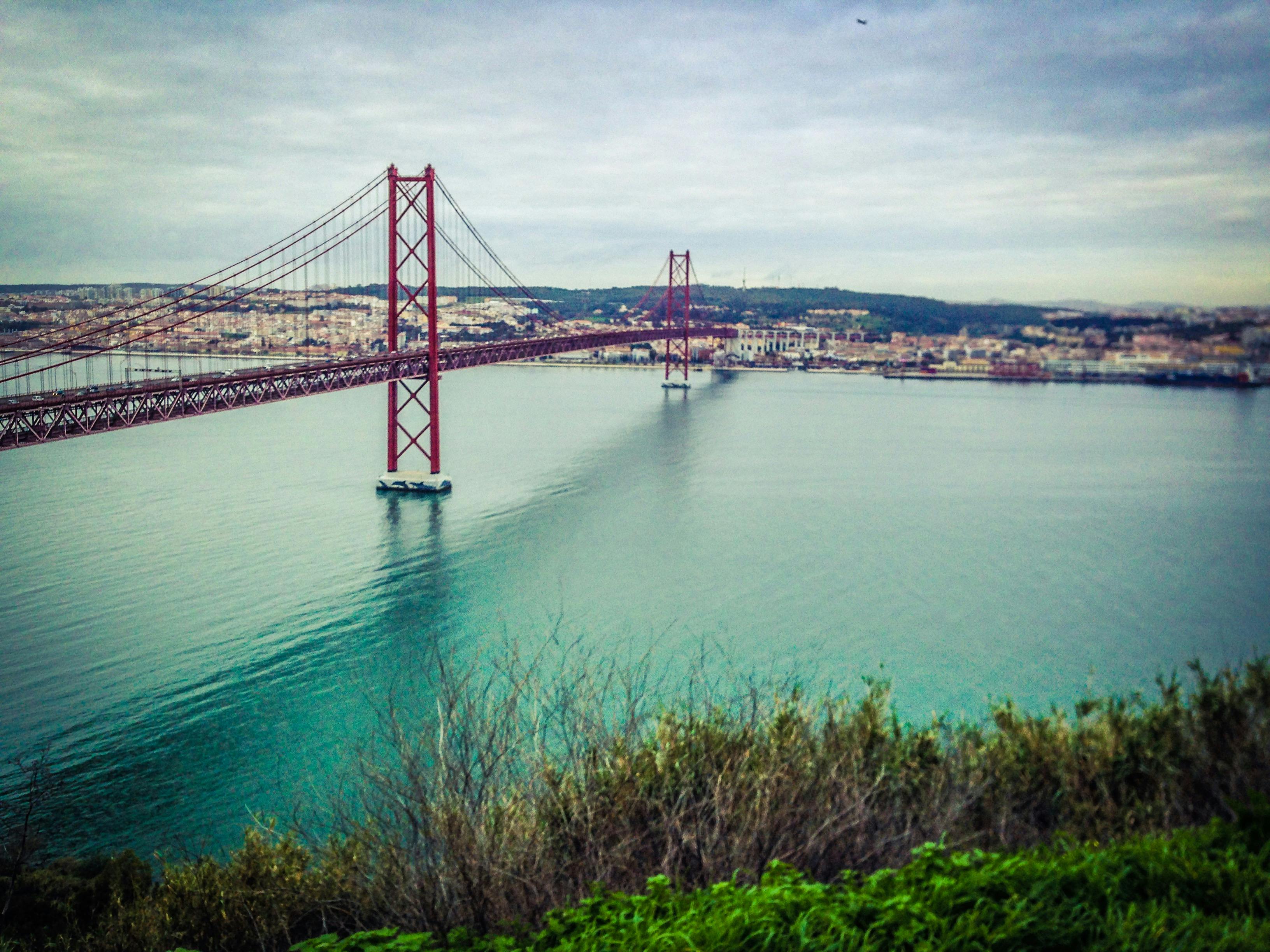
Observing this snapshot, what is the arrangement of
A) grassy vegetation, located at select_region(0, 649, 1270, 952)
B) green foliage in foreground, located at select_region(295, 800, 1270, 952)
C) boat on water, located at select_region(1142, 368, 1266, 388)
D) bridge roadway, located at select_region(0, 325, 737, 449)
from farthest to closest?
1. boat on water, located at select_region(1142, 368, 1266, 388)
2. bridge roadway, located at select_region(0, 325, 737, 449)
3. grassy vegetation, located at select_region(0, 649, 1270, 952)
4. green foliage in foreground, located at select_region(295, 800, 1270, 952)

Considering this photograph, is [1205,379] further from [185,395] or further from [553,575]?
[185,395]

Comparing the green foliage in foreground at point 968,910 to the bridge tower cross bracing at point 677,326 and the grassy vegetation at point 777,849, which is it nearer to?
the grassy vegetation at point 777,849

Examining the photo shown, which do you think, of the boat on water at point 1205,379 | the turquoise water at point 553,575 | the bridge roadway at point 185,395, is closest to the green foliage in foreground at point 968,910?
the turquoise water at point 553,575

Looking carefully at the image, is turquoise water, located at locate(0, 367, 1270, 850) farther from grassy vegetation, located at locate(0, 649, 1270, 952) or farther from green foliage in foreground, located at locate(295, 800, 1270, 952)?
green foliage in foreground, located at locate(295, 800, 1270, 952)

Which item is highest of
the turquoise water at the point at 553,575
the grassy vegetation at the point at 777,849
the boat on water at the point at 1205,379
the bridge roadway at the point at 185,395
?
the boat on water at the point at 1205,379

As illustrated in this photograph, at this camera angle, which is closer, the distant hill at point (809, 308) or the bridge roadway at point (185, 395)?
the bridge roadway at point (185, 395)

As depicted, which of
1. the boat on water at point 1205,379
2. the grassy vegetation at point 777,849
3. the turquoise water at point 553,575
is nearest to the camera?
the grassy vegetation at point 777,849

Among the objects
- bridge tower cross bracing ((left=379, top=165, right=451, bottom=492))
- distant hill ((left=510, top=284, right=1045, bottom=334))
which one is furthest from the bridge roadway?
distant hill ((left=510, top=284, right=1045, bottom=334))
